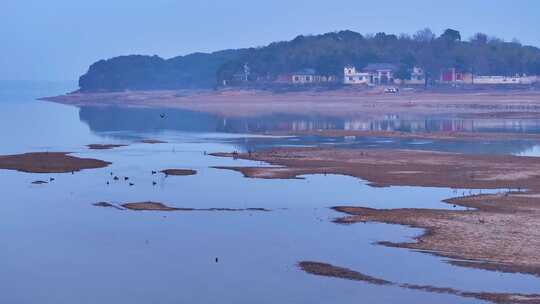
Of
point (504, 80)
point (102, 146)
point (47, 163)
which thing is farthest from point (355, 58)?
point (47, 163)

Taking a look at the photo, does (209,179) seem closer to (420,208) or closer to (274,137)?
(420,208)

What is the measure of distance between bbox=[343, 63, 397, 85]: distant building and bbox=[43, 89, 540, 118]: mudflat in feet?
33.7

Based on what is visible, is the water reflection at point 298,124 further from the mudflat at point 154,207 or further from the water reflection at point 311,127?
the mudflat at point 154,207

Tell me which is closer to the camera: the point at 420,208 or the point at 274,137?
the point at 420,208

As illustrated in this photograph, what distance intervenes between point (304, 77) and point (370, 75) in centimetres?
1058

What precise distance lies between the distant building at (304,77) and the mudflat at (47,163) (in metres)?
93.6

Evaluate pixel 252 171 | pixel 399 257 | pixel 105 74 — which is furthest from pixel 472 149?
pixel 105 74

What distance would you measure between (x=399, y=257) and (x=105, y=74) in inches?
6205

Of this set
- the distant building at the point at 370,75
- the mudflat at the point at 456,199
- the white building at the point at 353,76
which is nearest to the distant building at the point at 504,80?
the distant building at the point at 370,75

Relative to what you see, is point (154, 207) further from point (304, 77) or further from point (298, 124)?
point (304, 77)

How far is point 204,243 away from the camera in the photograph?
82.2 ft

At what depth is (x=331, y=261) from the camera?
2259cm

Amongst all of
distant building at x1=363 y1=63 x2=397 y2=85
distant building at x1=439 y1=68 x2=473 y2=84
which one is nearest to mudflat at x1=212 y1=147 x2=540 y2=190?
distant building at x1=363 y1=63 x2=397 y2=85

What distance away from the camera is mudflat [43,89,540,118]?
88062 mm
